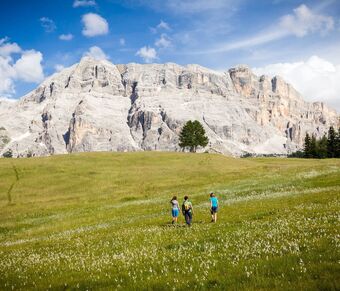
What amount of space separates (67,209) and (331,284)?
46.1 meters

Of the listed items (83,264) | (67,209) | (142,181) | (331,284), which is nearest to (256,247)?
(331,284)

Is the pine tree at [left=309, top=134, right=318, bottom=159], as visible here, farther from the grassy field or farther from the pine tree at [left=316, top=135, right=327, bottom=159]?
the grassy field

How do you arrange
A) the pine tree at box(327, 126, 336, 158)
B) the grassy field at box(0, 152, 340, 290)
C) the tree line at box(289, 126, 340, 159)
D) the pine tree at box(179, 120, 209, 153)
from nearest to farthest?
the grassy field at box(0, 152, 340, 290), the tree line at box(289, 126, 340, 159), the pine tree at box(327, 126, 336, 158), the pine tree at box(179, 120, 209, 153)

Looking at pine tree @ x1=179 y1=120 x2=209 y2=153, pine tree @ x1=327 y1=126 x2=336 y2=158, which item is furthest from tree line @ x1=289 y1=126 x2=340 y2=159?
pine tree @ x1=179 y1=120 x2=209 y2=153

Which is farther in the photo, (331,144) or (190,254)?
(331,144)

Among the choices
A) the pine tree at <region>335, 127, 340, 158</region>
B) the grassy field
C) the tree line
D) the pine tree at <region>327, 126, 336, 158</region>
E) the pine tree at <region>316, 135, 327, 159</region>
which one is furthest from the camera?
the pine tree at <region>316, 135, 327, 159</region>

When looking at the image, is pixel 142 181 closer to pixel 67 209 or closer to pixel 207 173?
pixel 207 173

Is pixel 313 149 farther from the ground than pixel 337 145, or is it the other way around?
pixel 337 145

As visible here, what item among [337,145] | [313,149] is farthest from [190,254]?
[313,149]

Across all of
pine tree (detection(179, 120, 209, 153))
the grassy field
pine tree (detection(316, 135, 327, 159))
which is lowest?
the grassy field

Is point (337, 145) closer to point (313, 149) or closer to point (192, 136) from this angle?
point (313, 149)

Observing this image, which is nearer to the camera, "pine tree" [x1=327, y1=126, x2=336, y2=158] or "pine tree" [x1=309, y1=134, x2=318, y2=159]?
"pine tree" [x1=327, y1=126, x2=336, y2=158]

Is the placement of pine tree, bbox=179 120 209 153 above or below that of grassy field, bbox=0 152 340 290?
above

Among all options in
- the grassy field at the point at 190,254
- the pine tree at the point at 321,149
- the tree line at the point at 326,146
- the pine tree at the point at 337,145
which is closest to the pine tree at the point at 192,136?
the tree line at the point at 326,146
